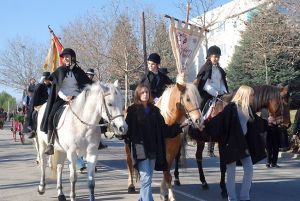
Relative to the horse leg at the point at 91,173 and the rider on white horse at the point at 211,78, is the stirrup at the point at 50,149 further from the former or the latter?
the rider on white horse at the point at 211,78

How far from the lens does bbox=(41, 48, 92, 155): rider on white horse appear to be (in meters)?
8.70

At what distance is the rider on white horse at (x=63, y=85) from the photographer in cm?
870

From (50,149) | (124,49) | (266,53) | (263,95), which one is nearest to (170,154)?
(50,149)

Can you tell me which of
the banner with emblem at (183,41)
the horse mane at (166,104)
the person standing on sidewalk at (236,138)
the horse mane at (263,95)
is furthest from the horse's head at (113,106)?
the banner with emblem at (183,41)

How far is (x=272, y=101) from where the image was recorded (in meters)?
9.63

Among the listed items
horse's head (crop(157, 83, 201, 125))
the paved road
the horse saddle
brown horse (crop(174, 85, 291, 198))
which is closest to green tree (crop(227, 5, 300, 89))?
the paved road

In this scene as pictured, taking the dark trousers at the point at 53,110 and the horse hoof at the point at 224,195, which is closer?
the dark trousers at the point at 53,110

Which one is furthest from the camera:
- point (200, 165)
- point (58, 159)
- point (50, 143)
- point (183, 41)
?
point (183, 41)

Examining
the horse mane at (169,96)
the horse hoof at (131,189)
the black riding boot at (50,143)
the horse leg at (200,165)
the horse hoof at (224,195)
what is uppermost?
the horse mane at (169,96)

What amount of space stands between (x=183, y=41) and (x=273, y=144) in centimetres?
558

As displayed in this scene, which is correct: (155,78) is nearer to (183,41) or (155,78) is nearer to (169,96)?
(169,96)

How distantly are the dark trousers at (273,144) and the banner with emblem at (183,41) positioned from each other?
4166 millimetres

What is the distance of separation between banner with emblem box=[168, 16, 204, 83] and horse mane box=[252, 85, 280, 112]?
6.84m

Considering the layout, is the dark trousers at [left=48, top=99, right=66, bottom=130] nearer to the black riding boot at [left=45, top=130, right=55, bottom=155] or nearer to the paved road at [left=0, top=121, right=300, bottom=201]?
the black riding boot at [left=45, top=130, right=55, bottom=155]
